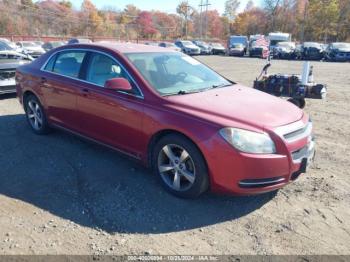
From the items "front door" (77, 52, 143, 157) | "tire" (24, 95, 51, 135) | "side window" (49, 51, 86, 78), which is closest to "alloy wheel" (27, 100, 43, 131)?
"tire" (24, 95, 51, 135)

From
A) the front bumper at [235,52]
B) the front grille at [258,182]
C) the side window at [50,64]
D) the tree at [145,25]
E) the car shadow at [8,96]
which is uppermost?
the tree at [145,25]

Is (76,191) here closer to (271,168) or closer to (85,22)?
(271,168)

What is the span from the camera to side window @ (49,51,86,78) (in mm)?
4957

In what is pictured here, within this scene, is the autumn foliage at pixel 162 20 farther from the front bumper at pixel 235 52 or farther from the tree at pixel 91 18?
the front bumper at pixel 235 52

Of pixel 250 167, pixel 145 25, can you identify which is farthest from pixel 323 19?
pixel 250 167

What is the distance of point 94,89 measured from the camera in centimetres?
455

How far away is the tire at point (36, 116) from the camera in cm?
577

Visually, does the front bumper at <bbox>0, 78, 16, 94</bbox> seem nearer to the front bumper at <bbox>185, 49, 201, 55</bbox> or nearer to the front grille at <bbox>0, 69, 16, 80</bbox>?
the front grille at <bbox>0, 69, 16, 80</bbox>

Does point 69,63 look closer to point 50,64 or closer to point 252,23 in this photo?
point 50,64

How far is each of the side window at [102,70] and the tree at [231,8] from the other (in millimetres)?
110094

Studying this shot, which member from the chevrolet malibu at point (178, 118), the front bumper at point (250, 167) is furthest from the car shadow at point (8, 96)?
the front bumper at point (250, 167)

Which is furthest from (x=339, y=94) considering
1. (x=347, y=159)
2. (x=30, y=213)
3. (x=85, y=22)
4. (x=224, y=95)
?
(x=85, y=22)

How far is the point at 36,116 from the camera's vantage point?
596 cm

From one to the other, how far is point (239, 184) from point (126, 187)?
1.40 metres
